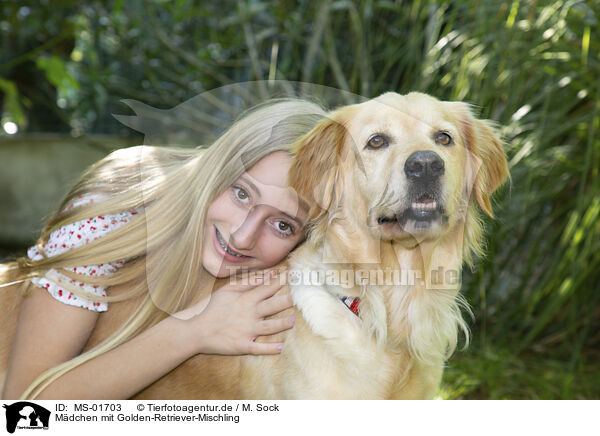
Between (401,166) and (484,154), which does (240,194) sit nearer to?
(401,166)

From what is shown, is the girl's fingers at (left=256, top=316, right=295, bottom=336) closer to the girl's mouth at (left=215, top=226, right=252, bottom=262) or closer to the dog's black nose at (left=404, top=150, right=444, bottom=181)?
the girl's mouth at (left=215, top=226, right=252, bottom=262)

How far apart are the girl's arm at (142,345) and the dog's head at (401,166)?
26cm

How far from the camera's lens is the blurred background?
176 centimetres

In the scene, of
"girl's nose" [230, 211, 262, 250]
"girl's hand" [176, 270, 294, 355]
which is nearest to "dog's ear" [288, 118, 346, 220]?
"girl's nose" [230, 211, 262, 250]

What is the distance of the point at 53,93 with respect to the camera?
12.6 ft

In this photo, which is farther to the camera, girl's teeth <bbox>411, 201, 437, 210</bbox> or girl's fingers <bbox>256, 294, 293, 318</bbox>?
girl's fingers <bbox>256, 294, 293, 318</bbox>

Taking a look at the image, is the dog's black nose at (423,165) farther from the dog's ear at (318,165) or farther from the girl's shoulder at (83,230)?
the girl's shoulder at (83,230)

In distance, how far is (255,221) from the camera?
118 cm

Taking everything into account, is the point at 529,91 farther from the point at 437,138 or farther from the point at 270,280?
the point at 270,280

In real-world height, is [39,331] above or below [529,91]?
below

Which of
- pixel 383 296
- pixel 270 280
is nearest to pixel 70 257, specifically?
pixel 270 280

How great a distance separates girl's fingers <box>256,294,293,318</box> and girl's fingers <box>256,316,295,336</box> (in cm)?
2

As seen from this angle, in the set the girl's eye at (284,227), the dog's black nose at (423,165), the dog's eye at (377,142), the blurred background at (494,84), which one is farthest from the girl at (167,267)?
the blurred background at (494,84)

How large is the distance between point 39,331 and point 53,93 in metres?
3.12
